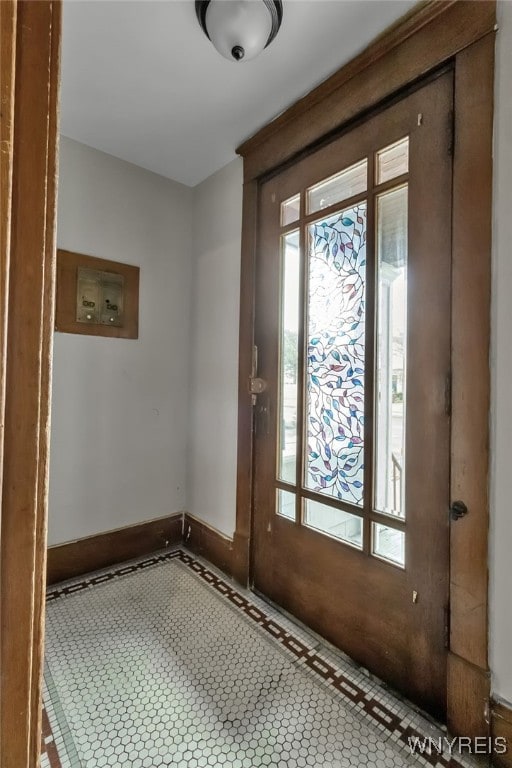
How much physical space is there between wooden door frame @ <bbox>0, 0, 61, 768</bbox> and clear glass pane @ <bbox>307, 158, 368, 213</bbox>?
3.87ft

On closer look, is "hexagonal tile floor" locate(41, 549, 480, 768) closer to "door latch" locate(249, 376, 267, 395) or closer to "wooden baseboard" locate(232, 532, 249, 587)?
"wooden baseboard" locate(232, 532, 249, 587)

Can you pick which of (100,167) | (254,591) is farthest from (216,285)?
(254,591)

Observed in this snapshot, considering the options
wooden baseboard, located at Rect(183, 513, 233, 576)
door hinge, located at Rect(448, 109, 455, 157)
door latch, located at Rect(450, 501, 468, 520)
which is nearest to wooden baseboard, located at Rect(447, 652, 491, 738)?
door latch, located at Rect(450, 501, 468, 520)

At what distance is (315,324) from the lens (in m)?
1.51

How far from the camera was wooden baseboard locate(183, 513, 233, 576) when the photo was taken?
186cm

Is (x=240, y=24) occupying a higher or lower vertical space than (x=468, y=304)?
higher

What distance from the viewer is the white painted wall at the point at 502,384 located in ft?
3.13

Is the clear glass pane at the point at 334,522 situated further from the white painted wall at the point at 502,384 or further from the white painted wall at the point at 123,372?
the white painted wall at the point at 123,372

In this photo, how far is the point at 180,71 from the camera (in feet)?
4.46

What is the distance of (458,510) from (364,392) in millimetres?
482

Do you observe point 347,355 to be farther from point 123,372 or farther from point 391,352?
point 123,372

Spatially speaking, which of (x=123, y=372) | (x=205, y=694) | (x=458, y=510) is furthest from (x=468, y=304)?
(x=123, y=372)

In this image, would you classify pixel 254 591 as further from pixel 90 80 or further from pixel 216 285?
pixel 90 80

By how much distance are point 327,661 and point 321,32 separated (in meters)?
2.22
